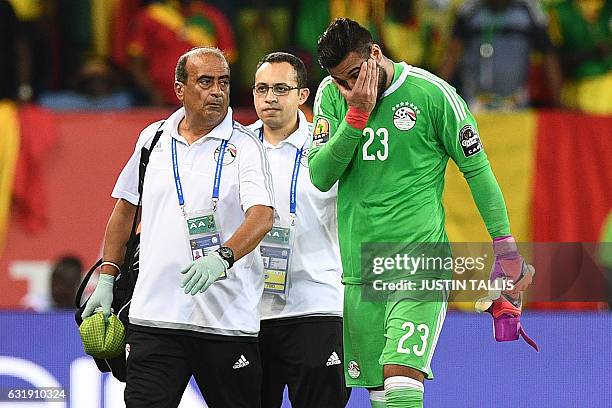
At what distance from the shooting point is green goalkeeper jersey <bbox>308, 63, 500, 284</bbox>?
6.59 metres

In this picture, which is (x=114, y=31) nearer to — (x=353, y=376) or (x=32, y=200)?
(x=32, y=200)

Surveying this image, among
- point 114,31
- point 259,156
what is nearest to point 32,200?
point 114,31

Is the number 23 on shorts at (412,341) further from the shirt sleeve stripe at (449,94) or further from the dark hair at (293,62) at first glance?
the dark hair at (293,62)

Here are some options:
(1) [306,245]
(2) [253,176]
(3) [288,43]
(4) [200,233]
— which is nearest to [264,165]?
(2) [253,176]

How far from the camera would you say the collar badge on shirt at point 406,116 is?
21.6 feet

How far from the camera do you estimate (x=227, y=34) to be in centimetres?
1158

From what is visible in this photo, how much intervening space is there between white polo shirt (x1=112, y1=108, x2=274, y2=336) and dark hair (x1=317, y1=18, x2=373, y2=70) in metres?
0.60

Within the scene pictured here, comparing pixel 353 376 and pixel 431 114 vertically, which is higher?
pixel 431 114

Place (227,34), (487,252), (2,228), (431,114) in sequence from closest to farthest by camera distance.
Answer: (431,114) < (487,252) < (2,228) < (227,34)

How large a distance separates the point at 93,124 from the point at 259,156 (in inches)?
165

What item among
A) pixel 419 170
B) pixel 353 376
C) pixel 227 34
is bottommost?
→ pixel 353 376

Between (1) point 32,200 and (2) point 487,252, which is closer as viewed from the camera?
(2) point 487,252

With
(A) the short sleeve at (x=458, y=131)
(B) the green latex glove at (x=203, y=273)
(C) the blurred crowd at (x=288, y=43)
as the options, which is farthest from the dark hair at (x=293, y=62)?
(C) the blurred crowd at (x=288, y=43)

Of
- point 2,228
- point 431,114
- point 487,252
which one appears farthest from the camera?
point 2,228
